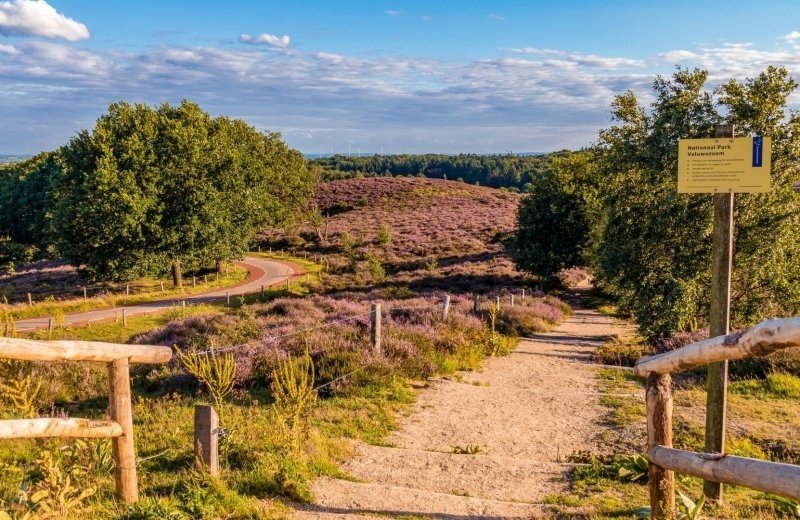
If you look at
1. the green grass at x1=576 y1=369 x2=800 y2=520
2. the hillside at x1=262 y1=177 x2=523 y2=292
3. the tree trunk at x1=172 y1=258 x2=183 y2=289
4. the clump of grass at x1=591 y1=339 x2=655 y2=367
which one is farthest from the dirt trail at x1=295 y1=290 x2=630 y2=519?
the tree trunk at x1=172 y1=258 x2=183 y2=289

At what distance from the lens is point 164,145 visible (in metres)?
38.5

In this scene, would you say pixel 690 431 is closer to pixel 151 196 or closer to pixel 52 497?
pixel 52 497

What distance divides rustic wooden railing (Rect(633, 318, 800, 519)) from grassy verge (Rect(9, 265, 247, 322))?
91.6 feet

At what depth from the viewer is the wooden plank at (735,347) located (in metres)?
4.01

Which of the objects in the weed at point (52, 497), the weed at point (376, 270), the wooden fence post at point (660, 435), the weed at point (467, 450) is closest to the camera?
the weed at point (52, 497)

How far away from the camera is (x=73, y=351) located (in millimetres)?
4875

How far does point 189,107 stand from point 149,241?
11.7 meters

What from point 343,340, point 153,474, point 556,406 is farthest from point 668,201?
point 153,474

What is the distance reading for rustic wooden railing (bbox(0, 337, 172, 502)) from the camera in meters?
4.50

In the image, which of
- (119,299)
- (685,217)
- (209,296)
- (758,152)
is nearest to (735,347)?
(758,152)

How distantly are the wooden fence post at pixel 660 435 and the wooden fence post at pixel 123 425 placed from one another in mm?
5133

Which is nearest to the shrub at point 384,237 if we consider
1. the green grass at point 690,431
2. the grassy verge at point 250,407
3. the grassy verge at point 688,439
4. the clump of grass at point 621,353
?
the grassy verge at point 250,407

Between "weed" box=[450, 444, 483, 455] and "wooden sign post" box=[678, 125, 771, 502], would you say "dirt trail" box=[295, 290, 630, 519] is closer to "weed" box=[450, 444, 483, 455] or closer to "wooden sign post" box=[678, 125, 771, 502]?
"weed" box=[450, 444, 483, 455]

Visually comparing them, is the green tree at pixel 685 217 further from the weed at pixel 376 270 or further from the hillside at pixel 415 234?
the weed at pixel 376 270
